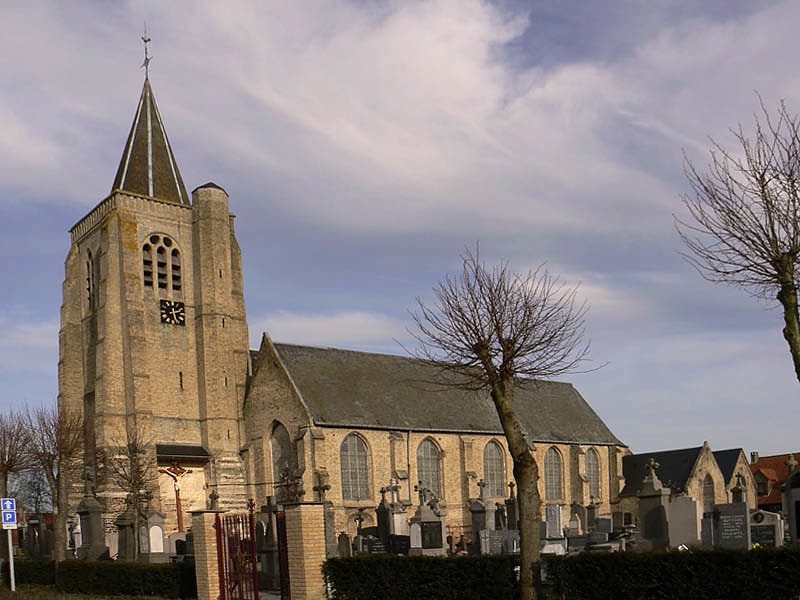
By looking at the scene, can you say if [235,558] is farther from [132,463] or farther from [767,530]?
[132,463]

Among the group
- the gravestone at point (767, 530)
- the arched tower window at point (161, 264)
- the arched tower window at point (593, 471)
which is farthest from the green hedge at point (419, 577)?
the arched tower window at point (593, 471)

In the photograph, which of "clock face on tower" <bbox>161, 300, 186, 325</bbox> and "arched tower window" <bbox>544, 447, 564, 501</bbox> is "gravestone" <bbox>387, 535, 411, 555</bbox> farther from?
"arched tower window" <bbox>544, 447, 564, 501</bbox>

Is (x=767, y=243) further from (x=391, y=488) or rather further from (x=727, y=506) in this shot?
(x=391, y=488)

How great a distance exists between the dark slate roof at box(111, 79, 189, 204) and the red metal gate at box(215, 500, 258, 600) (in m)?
30.6

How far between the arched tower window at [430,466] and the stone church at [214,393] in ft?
0.32

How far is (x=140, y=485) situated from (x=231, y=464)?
5823 millimetres

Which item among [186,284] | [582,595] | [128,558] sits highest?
[186,284]

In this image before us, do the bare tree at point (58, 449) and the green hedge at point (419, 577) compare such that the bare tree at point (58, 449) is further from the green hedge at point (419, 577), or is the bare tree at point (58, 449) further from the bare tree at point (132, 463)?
the green hedge at point (419, 577)

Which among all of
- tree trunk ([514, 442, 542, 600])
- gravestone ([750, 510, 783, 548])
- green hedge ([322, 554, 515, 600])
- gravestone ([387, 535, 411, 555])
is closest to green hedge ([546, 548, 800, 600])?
tree trunk ([514, 442, 542, 600])

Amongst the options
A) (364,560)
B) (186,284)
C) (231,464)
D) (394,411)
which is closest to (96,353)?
(186,284)

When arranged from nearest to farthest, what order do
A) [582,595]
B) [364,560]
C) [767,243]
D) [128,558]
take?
1. [767,243]
2. [582,595]
3. [364,560]
4. [128,558]

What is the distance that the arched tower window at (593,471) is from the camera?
159 ft

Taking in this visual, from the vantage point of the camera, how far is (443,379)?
4397 cm

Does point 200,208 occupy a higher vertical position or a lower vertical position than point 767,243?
higher
